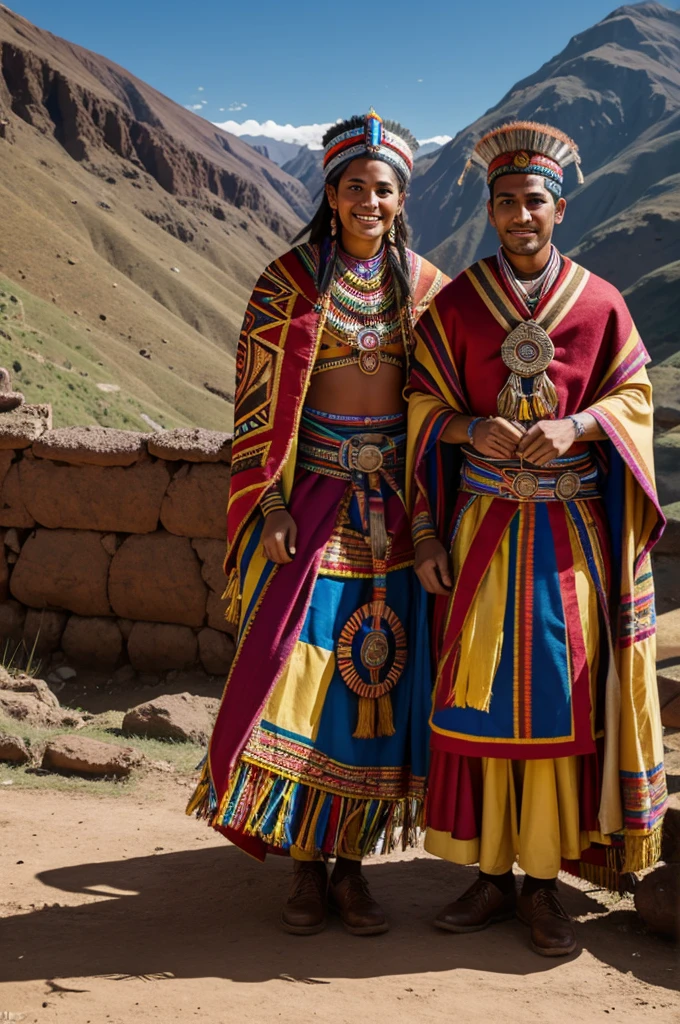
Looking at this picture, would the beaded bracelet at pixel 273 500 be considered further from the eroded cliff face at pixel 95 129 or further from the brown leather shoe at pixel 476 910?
the eroded cliff face at pixel 95 129

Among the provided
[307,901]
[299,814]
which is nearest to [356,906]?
[307,901]

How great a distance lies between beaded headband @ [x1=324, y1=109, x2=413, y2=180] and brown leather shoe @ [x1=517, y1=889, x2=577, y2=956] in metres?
2.34

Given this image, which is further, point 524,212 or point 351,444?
point 351,444

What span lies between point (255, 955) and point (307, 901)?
270 mm

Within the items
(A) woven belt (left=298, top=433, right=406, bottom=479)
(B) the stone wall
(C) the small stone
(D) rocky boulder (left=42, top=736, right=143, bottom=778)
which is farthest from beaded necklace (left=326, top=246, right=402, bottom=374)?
(C) the small stone

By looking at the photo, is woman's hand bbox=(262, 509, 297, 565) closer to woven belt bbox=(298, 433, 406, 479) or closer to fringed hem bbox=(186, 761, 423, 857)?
woven belt bbox=(298, 433, 406, 479)

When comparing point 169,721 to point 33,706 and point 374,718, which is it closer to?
point 33,706

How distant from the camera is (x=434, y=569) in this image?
3268 millimetres

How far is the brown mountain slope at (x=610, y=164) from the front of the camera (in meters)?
50.8

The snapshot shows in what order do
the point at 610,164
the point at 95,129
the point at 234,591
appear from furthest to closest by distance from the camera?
1. the point at 610,164
2. the point at 95,129
3. the point at 234,591

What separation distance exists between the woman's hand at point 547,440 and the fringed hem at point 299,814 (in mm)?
1155

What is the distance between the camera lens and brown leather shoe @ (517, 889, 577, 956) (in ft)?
10.2

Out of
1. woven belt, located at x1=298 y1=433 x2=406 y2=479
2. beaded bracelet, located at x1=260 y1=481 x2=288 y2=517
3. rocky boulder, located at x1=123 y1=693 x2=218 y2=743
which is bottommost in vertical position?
rocky boulder, located at x1=123 y1=693 x2=218 y2=743

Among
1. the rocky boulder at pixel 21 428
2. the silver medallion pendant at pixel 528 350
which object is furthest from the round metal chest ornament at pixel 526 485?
the rocky boulder at pixel 21 428
